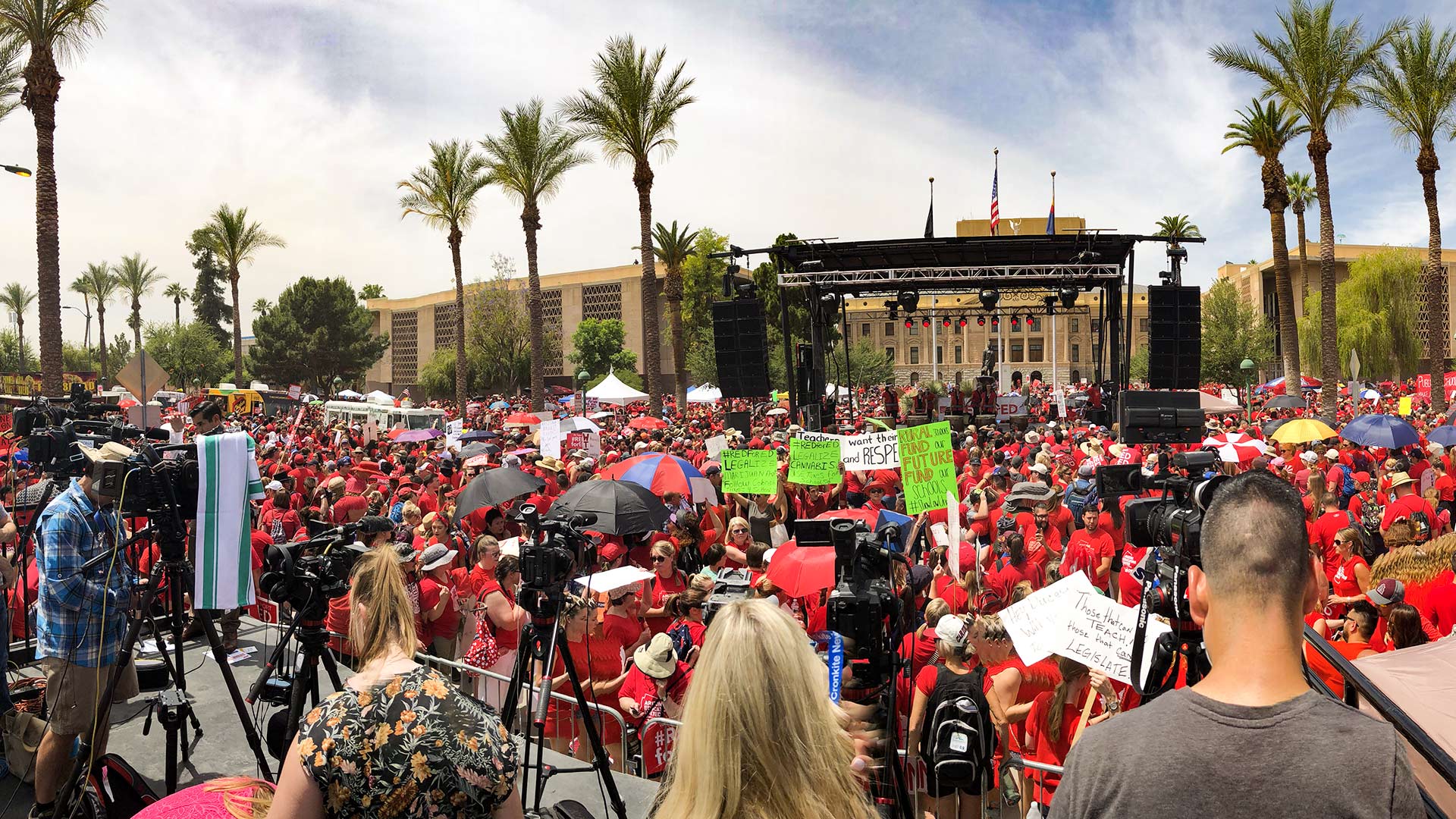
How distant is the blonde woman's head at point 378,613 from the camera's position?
2719 mm

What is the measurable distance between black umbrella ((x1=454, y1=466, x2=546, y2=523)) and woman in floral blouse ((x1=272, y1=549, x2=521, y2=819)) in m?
6.77

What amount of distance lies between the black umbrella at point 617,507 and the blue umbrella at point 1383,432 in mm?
10586

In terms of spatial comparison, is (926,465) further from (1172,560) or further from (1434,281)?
(1434,281)

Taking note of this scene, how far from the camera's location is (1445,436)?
1317cm

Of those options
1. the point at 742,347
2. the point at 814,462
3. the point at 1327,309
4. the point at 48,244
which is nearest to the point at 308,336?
the point at 48,244

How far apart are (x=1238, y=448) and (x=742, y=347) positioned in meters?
7.79

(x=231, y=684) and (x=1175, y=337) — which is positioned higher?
(x=1175, y=337)

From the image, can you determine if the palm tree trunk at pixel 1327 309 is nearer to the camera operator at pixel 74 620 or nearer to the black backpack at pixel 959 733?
the black backpack at pixel 959 733

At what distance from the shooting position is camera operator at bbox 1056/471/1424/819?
1.53 metres

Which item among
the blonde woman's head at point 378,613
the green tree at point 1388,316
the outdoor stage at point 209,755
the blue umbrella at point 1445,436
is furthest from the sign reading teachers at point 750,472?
the green tree at point 1388,316

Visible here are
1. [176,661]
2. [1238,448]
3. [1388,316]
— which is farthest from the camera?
[1388,316]

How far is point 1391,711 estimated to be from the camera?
187 centimetres

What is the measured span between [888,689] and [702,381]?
171 feet

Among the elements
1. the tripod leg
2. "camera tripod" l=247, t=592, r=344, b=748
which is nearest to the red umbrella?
"camera tripod" l=247, t=592, r=344, b=748
